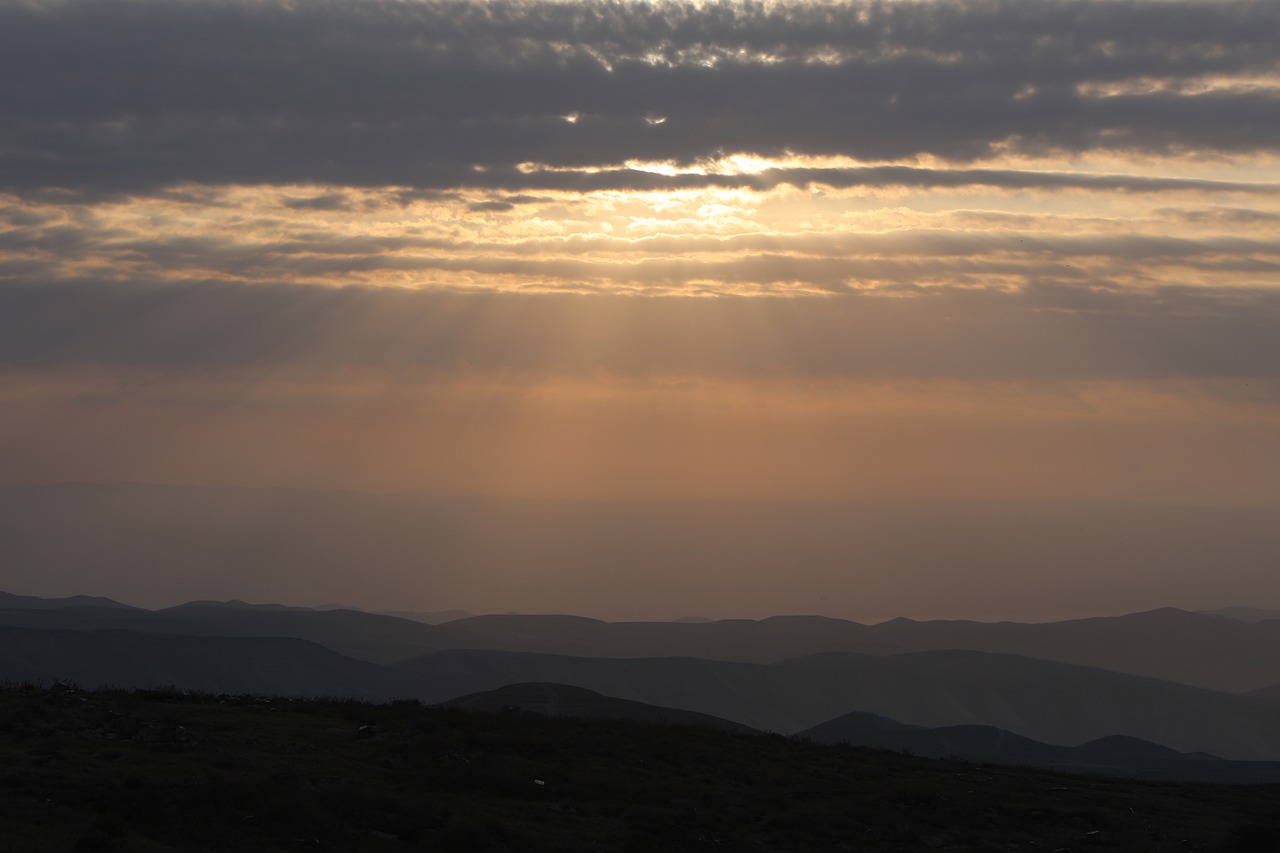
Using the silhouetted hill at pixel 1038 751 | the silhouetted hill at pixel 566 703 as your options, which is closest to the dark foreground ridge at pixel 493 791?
the silhouetted hill at pixel 566 703

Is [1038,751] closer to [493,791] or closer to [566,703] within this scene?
[566,703]

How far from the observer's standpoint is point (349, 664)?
17375 cm

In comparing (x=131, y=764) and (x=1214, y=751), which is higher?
(x=1214, y=751)

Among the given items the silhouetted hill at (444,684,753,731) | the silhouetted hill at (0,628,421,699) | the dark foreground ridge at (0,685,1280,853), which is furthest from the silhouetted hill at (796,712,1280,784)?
the silhouetted hill at (0,628,421,699)

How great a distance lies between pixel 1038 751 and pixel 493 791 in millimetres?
96230

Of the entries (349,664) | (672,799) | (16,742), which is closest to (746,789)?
(672,799)

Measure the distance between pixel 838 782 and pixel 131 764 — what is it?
16.3 metres

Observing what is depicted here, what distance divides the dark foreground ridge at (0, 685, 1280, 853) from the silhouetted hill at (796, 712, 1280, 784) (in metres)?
63.1

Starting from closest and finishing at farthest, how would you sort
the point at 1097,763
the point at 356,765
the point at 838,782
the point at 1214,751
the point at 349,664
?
the point at 356,765 < the point at 838,782 < the point at 1097,763 < the point at 349,664 < the point at 1214,751

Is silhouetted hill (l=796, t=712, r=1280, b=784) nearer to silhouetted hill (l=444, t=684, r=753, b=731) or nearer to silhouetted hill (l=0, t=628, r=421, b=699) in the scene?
silhouetted hill (l=444, t=684, r=753, b=731)

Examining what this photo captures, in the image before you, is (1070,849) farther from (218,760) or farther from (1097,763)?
(1097,763)

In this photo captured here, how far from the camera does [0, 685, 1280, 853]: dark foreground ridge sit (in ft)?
72.1

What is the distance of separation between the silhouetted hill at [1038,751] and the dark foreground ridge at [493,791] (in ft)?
207

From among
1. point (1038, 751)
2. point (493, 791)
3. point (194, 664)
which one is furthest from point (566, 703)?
point (194, 664)
